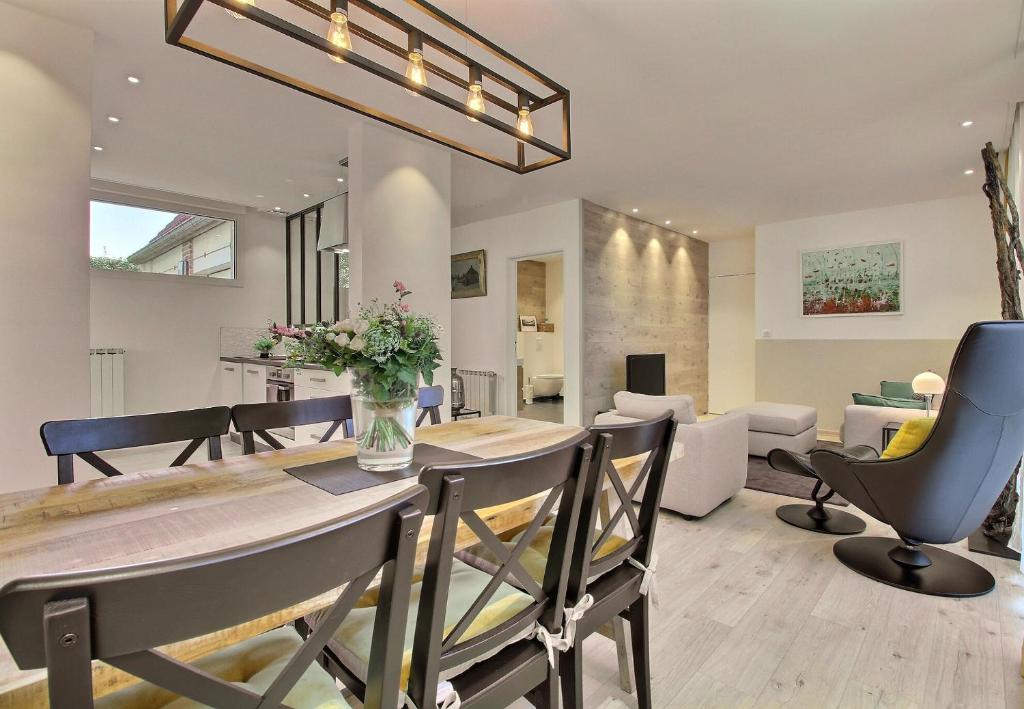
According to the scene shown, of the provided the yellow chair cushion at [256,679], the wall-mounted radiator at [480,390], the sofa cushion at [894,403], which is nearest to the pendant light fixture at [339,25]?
the yellow chair cushion at [256,679]

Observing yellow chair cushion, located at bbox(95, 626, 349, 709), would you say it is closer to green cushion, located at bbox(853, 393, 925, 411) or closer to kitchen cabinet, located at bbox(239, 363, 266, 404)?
kitchen cabinet, located at bbox(239, 363, 266, 404)

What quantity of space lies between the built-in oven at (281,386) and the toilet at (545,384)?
196 inches

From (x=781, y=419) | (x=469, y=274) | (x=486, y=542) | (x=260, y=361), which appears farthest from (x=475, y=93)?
(x=469, y=274)

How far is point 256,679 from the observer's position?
92cm

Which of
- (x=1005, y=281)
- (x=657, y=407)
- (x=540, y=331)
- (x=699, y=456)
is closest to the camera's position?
(x=1005, y=281)

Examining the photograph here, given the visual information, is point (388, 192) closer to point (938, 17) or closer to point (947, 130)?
point (938, 17)

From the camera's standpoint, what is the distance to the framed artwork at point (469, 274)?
6484mm

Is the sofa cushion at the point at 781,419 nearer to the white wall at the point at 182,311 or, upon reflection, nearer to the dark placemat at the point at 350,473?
the dark placemat at the point at 350,473

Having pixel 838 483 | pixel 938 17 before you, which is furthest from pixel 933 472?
pixel 938 17

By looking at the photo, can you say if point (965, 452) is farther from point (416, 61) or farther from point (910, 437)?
point (416, 61)

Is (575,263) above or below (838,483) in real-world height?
above

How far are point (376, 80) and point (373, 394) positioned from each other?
238 cm

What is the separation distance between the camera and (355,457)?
160 centimetres

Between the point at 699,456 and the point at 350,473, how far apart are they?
7.18 feet
